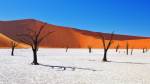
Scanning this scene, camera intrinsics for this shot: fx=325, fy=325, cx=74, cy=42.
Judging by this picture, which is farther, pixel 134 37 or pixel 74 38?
pixel 134 37

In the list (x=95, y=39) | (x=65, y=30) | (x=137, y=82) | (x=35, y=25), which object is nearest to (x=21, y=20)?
(x=35, y=25)

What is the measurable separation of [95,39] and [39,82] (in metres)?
134

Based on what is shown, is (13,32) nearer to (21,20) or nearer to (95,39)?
(21,20)

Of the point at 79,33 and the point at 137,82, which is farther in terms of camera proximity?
the point at 79,33

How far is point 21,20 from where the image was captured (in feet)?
484

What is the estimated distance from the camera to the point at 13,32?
437 feet

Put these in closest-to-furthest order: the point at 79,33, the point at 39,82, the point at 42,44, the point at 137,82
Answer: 1. the point at 39,82
2. the point at 137,82
3. the point at 42,44
4. the point at 79,33

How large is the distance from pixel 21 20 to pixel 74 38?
83.5 feet

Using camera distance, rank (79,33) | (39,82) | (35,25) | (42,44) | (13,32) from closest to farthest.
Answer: (39,82) < (42,44) < (13,32) < (35,25) < (79,33)

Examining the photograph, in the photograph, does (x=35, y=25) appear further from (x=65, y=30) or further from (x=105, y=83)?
(x=105, y=83)

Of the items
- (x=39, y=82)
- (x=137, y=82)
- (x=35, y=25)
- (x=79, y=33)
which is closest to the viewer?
(x=39, y=82)

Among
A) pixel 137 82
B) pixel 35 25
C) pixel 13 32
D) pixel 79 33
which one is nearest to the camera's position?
pixel 137 82

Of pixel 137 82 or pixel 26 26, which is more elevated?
pixel 26 26

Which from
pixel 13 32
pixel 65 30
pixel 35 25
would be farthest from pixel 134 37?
pixel 13 32
